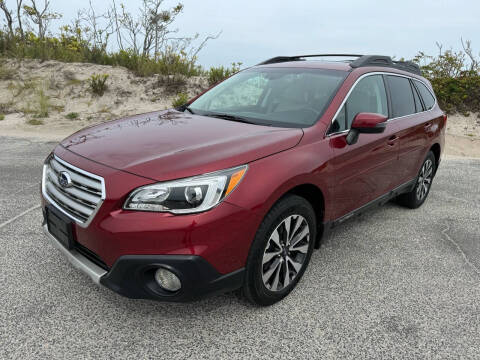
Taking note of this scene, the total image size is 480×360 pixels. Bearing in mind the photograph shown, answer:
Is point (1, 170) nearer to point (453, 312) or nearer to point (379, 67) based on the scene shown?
point (379, 67)

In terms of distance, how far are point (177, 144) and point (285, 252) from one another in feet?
3.37

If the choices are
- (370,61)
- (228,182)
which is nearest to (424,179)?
(370,61)

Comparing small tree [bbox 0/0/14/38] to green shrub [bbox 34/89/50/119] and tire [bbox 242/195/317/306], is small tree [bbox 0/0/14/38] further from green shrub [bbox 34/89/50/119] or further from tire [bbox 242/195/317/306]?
tire [bbox 242/195/317/306]

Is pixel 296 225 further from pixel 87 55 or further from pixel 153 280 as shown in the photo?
pixel 87 55

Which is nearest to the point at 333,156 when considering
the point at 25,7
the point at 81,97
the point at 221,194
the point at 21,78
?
the point at 221,194

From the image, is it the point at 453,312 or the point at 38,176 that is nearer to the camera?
the point at 453,312

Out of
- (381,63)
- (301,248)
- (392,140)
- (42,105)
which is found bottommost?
(301,248)

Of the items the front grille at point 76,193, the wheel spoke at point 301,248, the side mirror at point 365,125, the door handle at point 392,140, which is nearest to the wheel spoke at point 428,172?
the door handle at point 392,140

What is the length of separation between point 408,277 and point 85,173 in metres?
2.57

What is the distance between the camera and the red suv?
84.7 inches

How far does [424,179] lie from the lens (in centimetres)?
482

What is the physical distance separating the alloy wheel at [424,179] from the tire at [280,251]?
2.40m

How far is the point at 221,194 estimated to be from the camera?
220 centimetres

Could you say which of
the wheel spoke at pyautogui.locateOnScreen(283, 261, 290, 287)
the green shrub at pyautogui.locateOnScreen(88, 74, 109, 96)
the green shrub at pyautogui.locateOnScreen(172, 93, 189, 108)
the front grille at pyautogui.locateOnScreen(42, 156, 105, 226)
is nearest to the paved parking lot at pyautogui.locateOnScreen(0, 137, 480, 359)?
the wheel spoke at pyautogui.locateOnScreen(283, 261, 290, 287)
